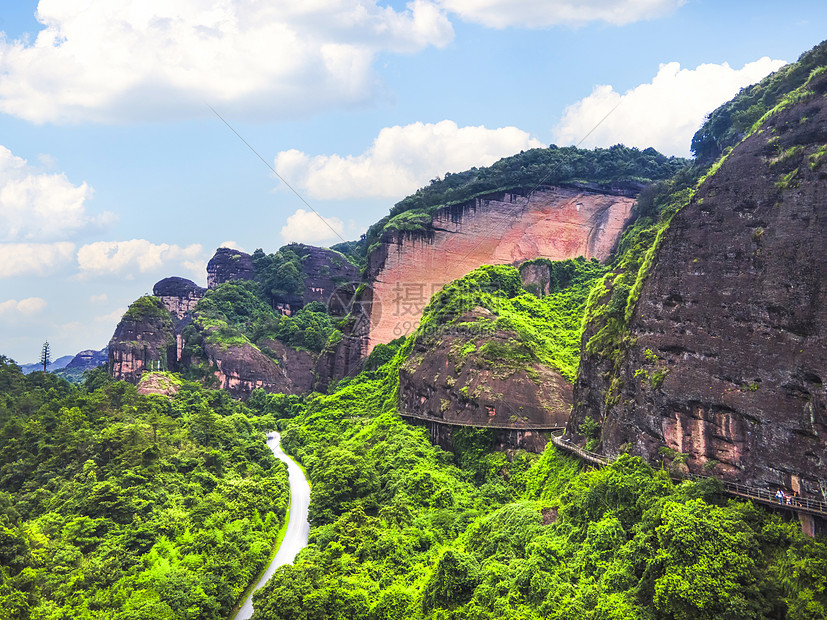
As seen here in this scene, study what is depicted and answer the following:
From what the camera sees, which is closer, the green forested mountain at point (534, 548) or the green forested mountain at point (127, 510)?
the green forested mountain at point (534, 548)

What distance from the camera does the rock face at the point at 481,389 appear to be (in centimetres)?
3097

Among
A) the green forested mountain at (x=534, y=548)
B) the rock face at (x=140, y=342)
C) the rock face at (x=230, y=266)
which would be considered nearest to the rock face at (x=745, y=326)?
the green forested mountain at (x=534, y=548)

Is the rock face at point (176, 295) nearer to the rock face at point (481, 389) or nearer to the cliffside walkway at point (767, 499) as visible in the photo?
the rock face at point (481, 389)

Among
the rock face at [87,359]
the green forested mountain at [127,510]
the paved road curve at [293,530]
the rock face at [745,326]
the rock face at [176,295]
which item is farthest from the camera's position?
the rock face at [87,359]

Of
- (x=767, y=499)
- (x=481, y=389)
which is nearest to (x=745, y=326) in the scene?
(x=767, y=499)

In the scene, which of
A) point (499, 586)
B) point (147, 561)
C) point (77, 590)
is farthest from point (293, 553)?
point (499, 586)

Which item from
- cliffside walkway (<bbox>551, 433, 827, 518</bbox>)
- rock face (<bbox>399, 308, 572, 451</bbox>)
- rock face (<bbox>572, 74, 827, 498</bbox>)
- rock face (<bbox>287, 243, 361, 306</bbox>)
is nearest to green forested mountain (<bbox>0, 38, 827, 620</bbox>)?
cliffside walkway (<bbox>551, 433, 827, 518</bbox>)

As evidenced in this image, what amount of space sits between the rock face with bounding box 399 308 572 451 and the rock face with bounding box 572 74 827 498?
764cm

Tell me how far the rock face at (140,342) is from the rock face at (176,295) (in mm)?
19792

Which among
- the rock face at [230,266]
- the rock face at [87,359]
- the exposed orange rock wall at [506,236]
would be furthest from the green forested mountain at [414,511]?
the rock face at [87,359]

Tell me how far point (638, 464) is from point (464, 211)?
118ft

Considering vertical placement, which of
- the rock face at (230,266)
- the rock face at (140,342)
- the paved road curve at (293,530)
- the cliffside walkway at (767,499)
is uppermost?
the rock face at (230,266)

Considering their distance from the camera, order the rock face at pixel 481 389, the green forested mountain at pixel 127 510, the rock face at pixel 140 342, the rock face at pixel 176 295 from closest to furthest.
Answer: the green forested mountain at pixel 127 510 → the rock face at pixel 481 389 → the rock face at pixel 140 342 → the rock face at pixel 176 295

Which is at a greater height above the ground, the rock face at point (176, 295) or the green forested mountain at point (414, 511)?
the rock face at point (176, 295)
